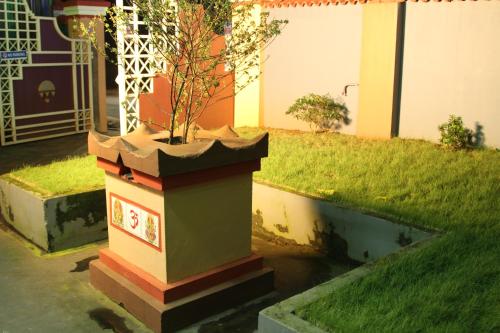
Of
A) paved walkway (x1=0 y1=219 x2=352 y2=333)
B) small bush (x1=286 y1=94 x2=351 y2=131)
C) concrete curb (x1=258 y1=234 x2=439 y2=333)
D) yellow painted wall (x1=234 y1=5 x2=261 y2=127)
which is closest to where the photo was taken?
concrete curb (x1=258 y1=234 x2=439 y2=333)

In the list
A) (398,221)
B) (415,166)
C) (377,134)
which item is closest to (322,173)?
(415,166)

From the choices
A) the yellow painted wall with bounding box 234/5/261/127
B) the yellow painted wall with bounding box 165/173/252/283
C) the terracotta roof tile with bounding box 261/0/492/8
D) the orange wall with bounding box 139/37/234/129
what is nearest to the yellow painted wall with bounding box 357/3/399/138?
the terracotta roof tile with bounding box 261/0/492/8

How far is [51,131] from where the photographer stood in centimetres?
1203

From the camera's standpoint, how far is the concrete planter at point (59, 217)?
5949 millimetres

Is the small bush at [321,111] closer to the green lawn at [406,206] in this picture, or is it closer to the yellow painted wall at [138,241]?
the green lawn at [406,206]

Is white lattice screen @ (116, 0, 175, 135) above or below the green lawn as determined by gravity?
above

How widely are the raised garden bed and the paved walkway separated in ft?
0.57

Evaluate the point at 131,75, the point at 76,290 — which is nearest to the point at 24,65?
the point at 131,75

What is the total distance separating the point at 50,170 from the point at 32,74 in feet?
16.4

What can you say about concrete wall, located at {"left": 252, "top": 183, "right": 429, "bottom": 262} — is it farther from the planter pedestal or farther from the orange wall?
the orange wall

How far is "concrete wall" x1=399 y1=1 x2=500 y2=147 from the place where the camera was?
8469mm

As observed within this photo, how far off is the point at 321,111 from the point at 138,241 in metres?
6.21

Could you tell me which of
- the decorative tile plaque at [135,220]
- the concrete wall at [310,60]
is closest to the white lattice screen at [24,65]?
the concrete wall at [310,60]

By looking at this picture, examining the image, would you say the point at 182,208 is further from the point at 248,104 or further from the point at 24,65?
the point at 24,65
